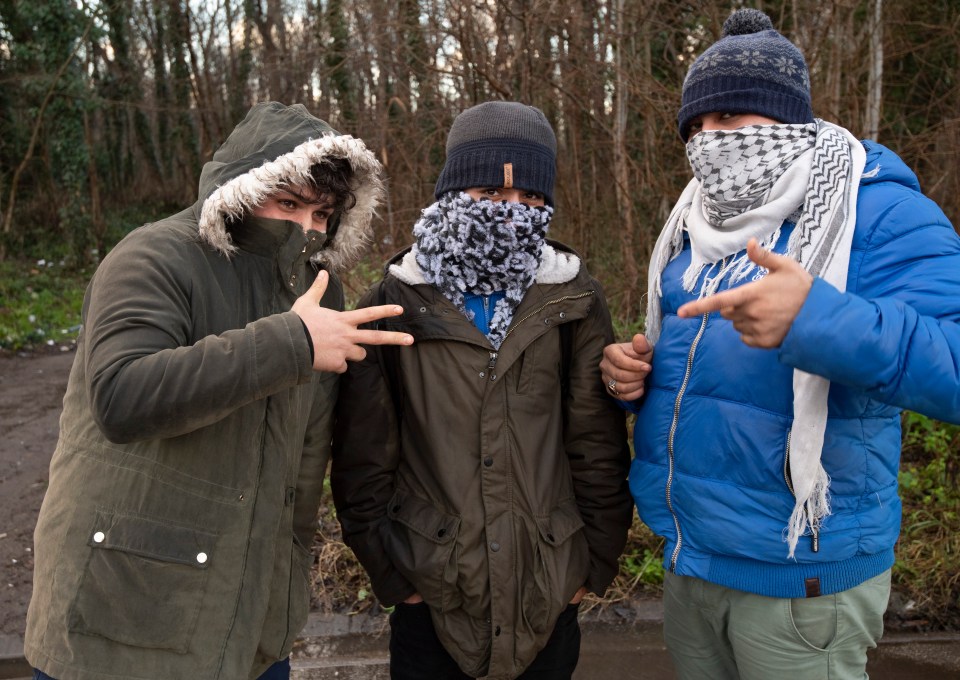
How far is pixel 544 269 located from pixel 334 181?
0.64 m

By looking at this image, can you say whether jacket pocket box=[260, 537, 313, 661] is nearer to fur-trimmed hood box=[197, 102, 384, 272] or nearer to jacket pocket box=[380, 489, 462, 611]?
jacket pocket box=[380, 489, 462, 611]

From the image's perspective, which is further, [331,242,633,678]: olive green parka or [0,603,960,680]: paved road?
[0,603,960,680]: paved road

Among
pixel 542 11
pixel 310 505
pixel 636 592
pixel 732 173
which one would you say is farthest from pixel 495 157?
pixel 542 11

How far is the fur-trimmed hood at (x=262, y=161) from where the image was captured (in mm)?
1859

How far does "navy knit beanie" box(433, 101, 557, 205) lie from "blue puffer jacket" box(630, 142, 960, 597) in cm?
51

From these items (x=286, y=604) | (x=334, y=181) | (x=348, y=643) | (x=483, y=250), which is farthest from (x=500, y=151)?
(x=348, y=643)

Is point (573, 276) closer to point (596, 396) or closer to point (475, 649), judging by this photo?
point (596, 396)

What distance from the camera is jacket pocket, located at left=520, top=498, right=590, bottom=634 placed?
209cm

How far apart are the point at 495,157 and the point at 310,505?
44.3 inches

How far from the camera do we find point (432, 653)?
2238 millimetres

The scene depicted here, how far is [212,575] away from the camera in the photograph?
5.98 ft

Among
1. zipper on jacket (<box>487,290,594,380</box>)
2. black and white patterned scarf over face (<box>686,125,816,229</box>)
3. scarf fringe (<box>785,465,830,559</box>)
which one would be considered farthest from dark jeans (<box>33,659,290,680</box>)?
black and white patterned scarf over face (<box>686,125,816,229</box>)

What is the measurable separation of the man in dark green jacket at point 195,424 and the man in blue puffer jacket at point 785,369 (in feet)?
2.64

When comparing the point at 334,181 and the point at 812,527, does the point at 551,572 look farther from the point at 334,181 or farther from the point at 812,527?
the point at 334,181
